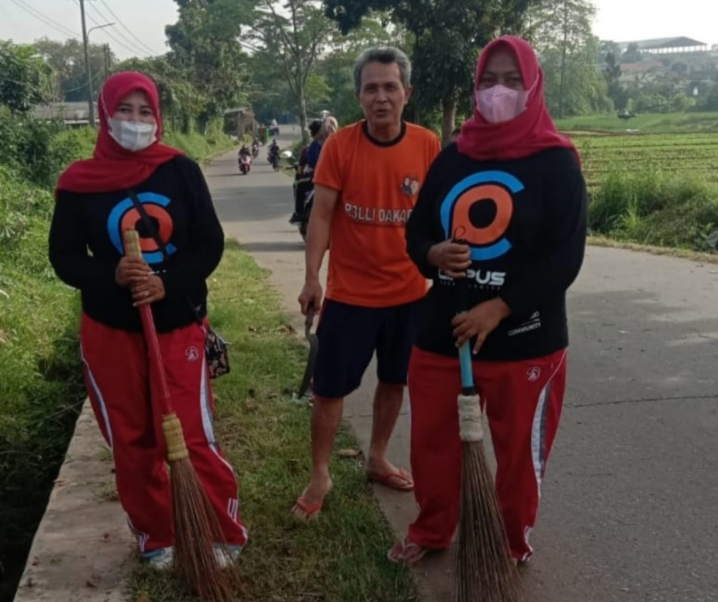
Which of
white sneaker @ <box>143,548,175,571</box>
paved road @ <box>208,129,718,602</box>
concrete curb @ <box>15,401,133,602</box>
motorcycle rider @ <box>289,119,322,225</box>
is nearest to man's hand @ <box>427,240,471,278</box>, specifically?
paved road @ <box>208,129,718,602</box>

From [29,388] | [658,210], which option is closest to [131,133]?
[29,388]

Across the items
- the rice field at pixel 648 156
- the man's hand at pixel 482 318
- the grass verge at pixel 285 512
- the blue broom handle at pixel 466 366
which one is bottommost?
the grass verge at pixel 285 512

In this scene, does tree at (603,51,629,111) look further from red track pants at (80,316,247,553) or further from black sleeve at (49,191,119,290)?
black sleeve at (49,191,119,290)

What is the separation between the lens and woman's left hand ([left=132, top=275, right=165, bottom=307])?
2633 mm

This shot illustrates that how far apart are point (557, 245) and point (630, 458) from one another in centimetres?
176

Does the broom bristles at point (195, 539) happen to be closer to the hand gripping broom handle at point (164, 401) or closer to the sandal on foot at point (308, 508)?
the hand gripping broom handle at point (164, 401)

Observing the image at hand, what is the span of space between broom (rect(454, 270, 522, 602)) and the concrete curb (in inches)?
45.0

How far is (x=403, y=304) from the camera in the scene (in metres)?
3.28

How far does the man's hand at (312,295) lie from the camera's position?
3.31 m

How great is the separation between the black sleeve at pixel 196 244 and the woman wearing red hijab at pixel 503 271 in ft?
2.17

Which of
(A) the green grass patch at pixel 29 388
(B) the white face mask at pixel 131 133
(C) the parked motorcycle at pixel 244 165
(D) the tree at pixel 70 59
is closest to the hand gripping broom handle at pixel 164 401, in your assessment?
(B) the white face mask at pixel 131 133

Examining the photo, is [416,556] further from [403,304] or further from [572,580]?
[403,304]

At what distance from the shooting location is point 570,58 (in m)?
67.2

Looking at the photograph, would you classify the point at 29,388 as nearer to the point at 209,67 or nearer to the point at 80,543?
the point at 80,543
